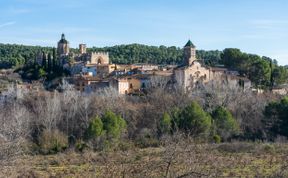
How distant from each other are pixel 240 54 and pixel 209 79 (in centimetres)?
707

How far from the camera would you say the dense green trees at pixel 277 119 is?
31641 millimetres

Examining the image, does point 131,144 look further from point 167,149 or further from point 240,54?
point 240,54

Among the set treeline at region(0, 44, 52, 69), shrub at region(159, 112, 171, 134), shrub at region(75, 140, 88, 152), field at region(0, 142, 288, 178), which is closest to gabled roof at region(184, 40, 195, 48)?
shrub at region(159, 112, 171, 134)

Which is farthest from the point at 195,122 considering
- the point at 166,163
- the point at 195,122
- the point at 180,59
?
the point at 180,59

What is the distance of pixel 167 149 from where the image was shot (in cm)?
870

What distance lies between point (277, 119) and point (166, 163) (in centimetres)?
2399

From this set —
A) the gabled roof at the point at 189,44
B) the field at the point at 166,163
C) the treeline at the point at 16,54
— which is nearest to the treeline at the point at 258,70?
the gabled roof at the point at 189,44

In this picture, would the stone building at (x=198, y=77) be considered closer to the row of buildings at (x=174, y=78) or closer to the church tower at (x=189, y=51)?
the row of buildings at (x=174, y=78)

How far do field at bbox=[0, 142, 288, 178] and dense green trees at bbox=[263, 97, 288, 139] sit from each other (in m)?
4.10

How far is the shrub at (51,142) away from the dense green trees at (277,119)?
12735 millimetres

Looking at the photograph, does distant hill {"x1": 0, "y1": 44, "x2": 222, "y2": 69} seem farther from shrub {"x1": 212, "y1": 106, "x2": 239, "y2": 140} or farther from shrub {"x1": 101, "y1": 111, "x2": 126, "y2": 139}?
Answer: shrub {"x1": 101, "y1": 111, "x2": 126, "y2": 139}

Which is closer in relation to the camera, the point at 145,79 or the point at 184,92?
the point at 184,92

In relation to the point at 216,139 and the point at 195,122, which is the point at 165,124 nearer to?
the point at 195,122

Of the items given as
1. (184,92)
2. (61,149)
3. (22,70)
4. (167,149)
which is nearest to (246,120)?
A: (184,92)
